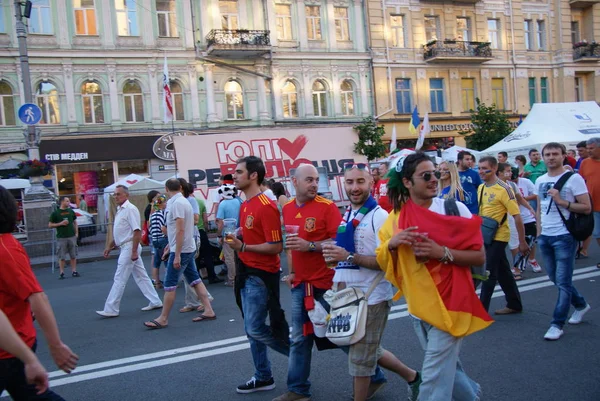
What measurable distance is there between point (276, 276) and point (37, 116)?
504 inches

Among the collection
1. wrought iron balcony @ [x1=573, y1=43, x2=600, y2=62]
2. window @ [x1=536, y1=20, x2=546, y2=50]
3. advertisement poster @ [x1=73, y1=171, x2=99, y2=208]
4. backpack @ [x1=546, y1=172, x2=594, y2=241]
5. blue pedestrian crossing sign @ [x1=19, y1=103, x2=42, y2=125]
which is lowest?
backpack @ [x1=546, y1=172, x2=594, y2=241]

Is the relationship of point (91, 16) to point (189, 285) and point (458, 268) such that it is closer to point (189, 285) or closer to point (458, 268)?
point (189, 285)

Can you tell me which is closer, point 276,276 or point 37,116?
point 276,276

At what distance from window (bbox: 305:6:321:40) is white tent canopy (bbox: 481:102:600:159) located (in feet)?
42.5

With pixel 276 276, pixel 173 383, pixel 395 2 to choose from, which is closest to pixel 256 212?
pixel 276 276

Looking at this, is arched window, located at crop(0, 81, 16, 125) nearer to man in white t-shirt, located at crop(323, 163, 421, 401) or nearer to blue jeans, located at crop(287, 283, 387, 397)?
blue jeans, located at crop(287, 283, 387, 397)

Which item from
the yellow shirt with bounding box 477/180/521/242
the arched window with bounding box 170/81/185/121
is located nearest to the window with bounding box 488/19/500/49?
the arched window with bounding box 170/81/185/121

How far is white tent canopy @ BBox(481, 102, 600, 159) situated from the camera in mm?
18531

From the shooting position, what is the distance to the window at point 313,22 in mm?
28547

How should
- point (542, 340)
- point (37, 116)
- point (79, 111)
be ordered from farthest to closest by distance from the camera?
point (79, 111)
point (37, 116)
point (542, 340)

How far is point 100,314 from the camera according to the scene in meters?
7.68

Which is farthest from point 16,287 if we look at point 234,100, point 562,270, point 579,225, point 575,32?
point 575,32

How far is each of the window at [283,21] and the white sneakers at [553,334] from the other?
24.8 meters

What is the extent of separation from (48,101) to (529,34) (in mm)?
28170
